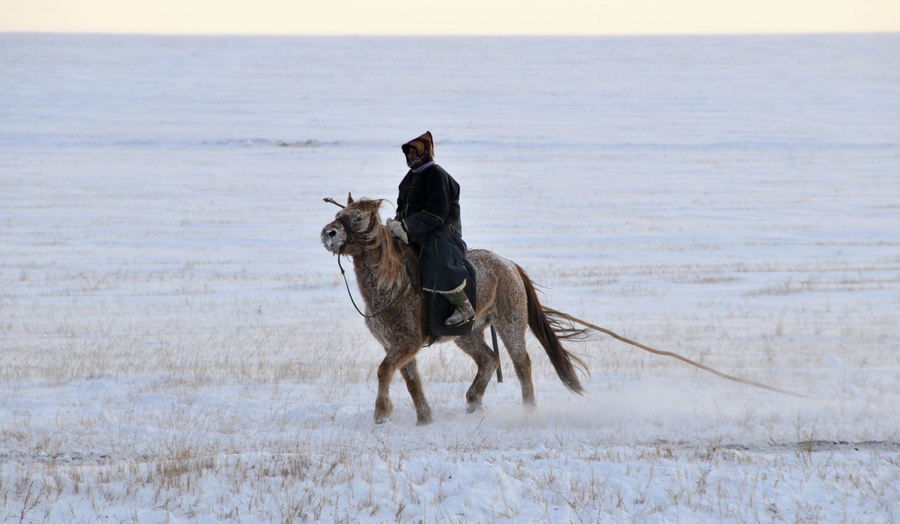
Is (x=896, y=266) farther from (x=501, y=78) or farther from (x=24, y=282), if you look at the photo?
(x=501, y=78)

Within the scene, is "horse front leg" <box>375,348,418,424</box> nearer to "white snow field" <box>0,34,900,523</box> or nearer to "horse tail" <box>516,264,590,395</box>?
"white snow field" <box>0,34,900,523</box>

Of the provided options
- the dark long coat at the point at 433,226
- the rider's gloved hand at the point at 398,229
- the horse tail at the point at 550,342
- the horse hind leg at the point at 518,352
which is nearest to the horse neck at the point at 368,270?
the rider's gloved hand at the point at 398,229

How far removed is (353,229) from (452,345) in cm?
624

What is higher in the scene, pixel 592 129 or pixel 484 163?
pixel 592 129

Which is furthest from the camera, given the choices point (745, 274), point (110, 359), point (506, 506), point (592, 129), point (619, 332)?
point (592, 129)

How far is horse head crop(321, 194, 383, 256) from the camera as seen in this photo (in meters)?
5.45

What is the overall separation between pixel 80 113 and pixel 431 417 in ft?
148

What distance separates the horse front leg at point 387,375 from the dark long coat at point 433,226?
0.60 m

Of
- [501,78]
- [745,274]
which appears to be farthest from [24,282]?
[501,78]

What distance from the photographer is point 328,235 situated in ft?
17.8

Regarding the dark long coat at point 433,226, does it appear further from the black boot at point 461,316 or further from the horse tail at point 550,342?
the horse tail at point 550,342

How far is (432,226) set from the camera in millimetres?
5992

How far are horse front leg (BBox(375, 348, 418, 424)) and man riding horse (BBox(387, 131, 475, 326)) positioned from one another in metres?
0.51

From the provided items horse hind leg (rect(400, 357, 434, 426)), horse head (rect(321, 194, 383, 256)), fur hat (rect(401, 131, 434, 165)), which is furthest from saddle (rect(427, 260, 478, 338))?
fur hat (rect(401, 131, 434, 165))
